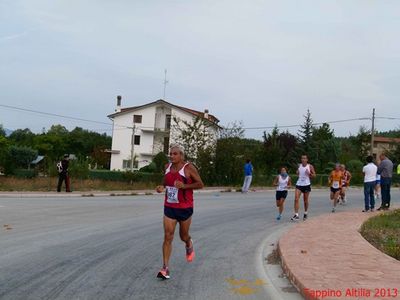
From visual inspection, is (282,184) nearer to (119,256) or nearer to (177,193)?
(119,256)

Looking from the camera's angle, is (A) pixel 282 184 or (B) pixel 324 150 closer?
(A) pixel 282 184

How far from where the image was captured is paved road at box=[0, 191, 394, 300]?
6.45 meters

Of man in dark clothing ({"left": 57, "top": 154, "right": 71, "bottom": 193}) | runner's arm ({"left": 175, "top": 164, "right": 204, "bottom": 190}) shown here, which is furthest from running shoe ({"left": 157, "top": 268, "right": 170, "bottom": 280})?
man in dark clothing ({"left": 57, "top": 154, "right": 71, "bottom": 193})

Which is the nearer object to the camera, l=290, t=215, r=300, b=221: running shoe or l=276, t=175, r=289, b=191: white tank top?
l=290, t=215, r=300, b=221: running shoe

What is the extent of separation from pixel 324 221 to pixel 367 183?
3.28m

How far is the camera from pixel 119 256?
862cm

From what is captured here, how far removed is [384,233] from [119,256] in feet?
21.2

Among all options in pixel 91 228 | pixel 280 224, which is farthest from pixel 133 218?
pixel 280 224

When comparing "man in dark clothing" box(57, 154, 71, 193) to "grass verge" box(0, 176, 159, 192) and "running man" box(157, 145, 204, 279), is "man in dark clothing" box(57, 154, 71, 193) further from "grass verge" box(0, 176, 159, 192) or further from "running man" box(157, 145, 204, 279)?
"running man" box(157, 145, 204, 279)

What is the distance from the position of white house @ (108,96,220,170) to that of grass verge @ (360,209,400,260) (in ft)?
181

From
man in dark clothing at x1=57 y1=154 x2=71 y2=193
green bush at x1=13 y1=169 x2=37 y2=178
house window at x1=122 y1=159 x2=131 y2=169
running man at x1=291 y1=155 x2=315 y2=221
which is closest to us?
running man at x1=291 y1=155 x2=315 y2=221

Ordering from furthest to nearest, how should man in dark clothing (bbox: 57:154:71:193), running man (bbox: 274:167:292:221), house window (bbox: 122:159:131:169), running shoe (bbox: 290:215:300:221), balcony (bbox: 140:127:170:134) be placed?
1. house window (bbox: 122:159:131:169)
2. balcony (bbox: 140:127:170:134)
3. man in dark clothing (bbox: 57:154:71:193)
4. running man (bbox: 274:167:292:221)
5. running shoe (bbox: 290:215:300:221)

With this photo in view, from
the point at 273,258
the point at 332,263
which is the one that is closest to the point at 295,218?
the point at 273,258

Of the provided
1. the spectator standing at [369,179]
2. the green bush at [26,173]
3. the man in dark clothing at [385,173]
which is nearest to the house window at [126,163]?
the green bush at [26,173]
